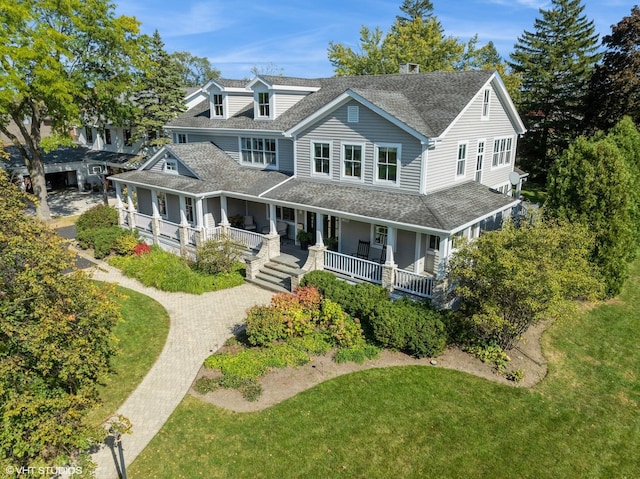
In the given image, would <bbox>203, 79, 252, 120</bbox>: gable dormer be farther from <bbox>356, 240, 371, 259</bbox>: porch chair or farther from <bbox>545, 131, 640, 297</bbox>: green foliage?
<bbox>545, 131, 640, 297</bbox>: green foliage

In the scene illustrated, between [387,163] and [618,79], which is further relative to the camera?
[618,79]

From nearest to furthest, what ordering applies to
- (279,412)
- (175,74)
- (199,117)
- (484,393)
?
(279,412)
(484,393)
(199,117)
(175,74)

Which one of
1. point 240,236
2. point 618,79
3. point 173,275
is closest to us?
point 173,275

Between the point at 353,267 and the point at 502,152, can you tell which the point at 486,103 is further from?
the point at 353,267

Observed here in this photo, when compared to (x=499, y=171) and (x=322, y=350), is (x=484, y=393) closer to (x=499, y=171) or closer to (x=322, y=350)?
(x=322, y=350)

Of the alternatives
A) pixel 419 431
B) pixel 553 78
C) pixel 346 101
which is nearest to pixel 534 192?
pixel 553 78

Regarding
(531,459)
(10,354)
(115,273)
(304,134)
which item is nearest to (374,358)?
(531,459)

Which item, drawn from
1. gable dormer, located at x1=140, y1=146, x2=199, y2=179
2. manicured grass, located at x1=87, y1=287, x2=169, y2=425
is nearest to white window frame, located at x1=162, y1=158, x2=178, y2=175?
gable dormer, located at x1=140, y1=146, x2=199, y2=179
